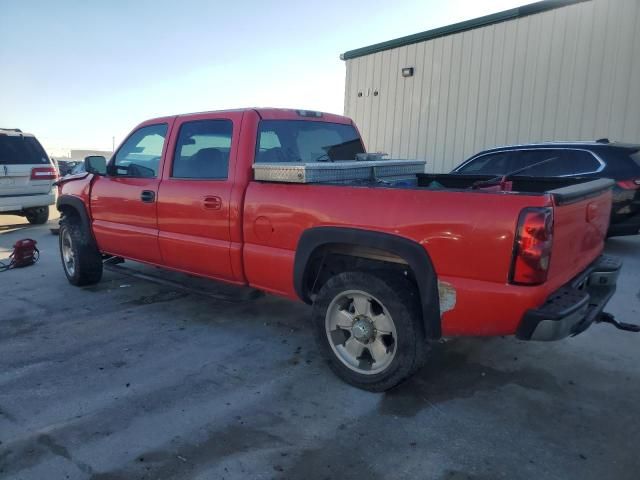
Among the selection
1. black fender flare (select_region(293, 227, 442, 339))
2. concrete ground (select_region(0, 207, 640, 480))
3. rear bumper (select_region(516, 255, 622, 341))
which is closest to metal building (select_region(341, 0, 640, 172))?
concrete ground (select_region(0, 207, 640, 480))

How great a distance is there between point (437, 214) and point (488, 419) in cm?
128

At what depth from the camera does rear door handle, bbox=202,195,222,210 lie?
3.99m

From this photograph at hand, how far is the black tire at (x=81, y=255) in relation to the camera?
5672mm

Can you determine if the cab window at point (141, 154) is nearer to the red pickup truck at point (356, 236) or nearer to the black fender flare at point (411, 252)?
the red pickup truck at point (356, 236)

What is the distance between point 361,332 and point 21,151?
9.43 meters

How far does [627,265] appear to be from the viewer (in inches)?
253

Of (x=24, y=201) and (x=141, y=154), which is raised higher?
(x=141, y=154)

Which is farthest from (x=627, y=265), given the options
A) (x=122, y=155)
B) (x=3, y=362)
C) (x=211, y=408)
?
(x=3, y=362)

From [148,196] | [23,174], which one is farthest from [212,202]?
[23,174]

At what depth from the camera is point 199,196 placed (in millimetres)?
4164

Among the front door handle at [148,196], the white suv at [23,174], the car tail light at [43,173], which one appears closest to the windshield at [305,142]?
the front door handle at [148,196]

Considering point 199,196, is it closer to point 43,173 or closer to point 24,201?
point 24,201

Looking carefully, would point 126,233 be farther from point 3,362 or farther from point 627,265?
point 627,265

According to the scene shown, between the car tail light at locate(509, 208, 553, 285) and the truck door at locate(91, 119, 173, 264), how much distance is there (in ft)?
10.7
